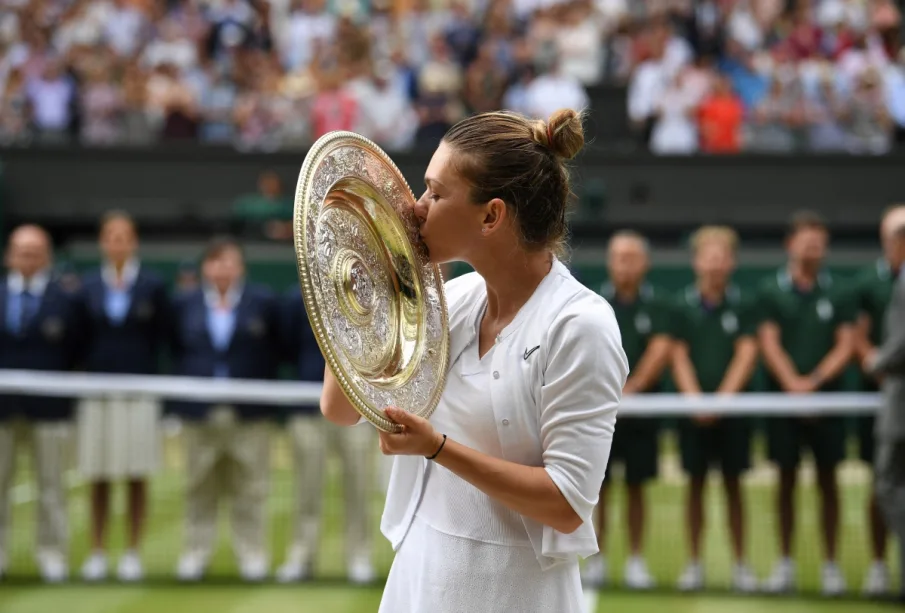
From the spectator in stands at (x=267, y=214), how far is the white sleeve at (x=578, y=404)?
9811mm

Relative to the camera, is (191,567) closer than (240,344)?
Yes

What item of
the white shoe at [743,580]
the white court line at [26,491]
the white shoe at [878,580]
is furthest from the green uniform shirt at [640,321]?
the white court line at [26,491]

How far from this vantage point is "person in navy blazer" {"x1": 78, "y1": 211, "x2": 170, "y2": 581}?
6.75 m

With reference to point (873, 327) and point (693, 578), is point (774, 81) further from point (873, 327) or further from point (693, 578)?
point (693, 578)

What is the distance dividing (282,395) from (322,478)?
63 cm

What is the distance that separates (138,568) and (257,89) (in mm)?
7677

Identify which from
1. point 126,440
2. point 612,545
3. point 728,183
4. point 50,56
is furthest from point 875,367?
point 50,56

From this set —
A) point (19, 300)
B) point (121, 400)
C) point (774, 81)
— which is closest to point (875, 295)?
point (121, 400)

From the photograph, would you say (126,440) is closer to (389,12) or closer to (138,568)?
(138,568)

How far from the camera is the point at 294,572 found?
675 centimetres

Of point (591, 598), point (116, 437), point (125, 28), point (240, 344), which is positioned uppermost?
point (125, 28)

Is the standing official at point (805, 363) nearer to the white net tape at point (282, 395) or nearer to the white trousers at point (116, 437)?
the white net tape at point (282, 395)

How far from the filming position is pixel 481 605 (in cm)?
228

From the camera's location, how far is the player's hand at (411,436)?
214 cm
